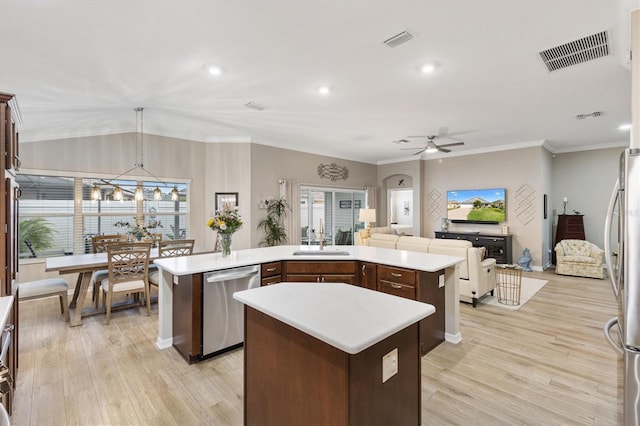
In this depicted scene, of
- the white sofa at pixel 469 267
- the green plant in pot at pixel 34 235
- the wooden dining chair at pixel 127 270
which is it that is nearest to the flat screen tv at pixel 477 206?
the white sofa at pixel 469 267

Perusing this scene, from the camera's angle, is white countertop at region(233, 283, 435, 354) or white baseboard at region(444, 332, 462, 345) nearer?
white countertop at region(233, 283, 435, 354)

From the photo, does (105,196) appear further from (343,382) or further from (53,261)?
(343,382)

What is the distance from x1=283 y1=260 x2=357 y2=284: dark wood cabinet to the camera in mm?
3408

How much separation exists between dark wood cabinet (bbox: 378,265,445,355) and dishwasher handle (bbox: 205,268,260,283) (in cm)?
135

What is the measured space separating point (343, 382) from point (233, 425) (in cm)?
127

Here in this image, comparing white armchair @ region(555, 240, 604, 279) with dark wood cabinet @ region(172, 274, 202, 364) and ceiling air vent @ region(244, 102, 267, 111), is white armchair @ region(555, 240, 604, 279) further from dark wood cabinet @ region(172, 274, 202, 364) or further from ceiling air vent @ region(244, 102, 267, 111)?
dark wood cabinet @ region(172, 274, 202, 364)

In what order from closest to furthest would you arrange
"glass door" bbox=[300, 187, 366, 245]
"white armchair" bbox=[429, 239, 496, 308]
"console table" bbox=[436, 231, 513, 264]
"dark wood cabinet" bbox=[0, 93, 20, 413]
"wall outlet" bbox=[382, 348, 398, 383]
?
1. "wall outlet" bbox=[382, 348, 398, 383]
2. "dark wood cabinet" bbox=[0, 93, 20, 413]
3. "white armchair" bbox=[429, 239, 496, 308]
4. "console table" bbox=[436, 231, 513, 264]
5. "glass door" bbox=[300, 187, 366, 245]

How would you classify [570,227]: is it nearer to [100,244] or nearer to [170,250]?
[170,250]

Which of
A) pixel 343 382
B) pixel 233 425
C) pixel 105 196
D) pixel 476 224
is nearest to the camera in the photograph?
pixel 343 382

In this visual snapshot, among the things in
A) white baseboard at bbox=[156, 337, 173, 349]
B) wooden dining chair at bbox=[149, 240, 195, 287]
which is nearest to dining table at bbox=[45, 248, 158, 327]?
wooden dining chair at bbox=[149, 240, 195, 287]

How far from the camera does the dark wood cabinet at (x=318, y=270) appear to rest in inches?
134

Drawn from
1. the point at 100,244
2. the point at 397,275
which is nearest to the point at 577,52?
the point at 397,275

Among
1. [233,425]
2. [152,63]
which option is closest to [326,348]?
[233,425]

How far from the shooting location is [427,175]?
340 inches
